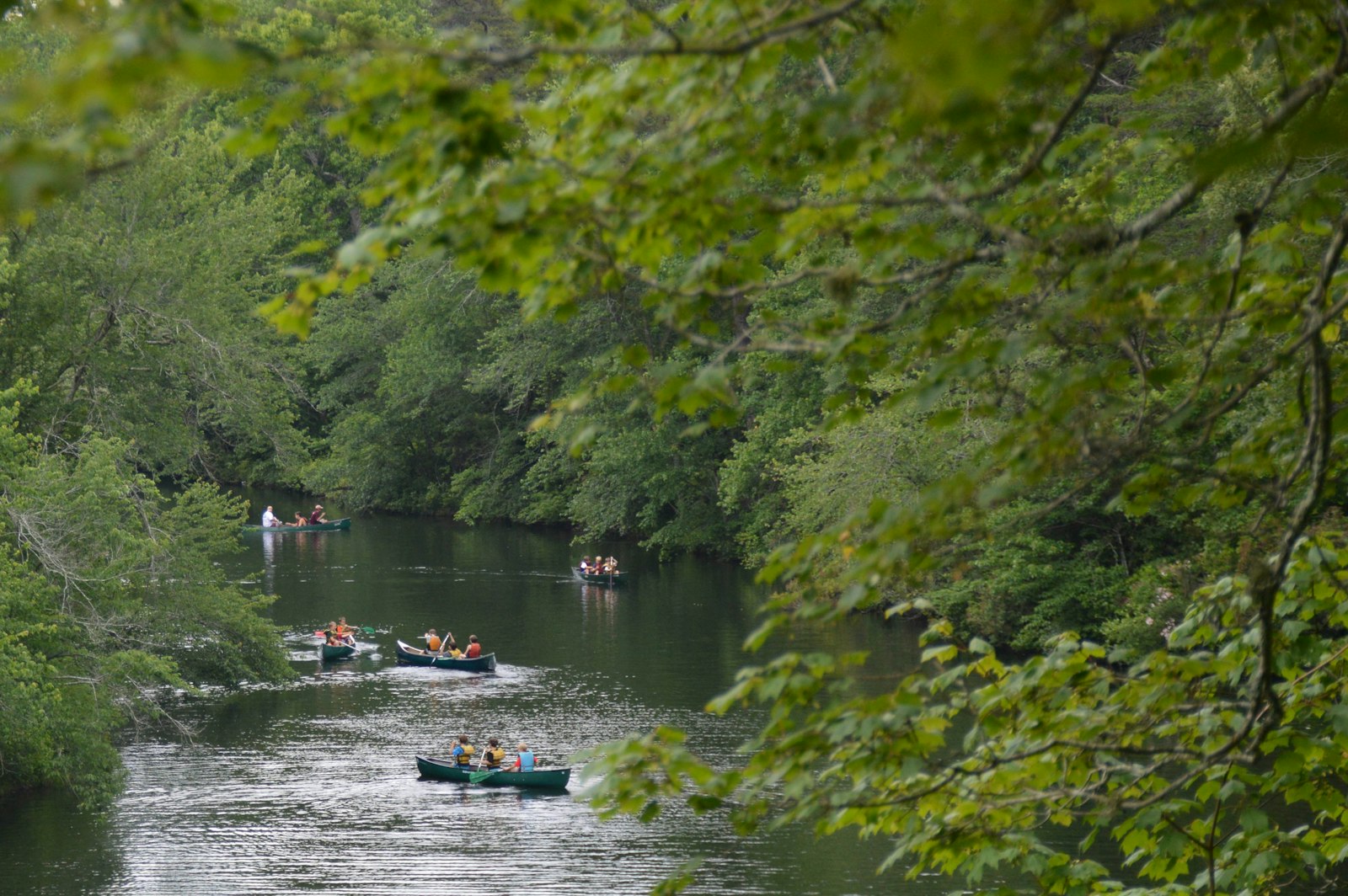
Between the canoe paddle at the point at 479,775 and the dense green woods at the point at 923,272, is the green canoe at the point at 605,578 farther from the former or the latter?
the dense green woods at the point at 923,272

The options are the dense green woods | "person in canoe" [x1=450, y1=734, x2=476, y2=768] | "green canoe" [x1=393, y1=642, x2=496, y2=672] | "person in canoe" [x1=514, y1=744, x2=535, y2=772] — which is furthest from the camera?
"green canoe" [x1=393, y1=642, x2=496, y2=672]

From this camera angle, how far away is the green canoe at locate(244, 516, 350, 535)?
155 feet

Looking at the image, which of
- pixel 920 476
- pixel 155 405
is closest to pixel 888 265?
pixel 920 476

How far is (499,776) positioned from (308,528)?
28947 mm

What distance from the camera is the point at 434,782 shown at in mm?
20984

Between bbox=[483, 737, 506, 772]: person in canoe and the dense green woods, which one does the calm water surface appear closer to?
bbox=[483, 737, 506, 772]: person in canoe

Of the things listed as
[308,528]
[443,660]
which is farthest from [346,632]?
[308,528]

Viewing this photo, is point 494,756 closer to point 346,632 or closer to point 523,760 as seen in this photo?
point 523,760

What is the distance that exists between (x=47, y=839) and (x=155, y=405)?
11283mm

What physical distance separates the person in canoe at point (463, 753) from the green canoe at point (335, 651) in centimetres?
744

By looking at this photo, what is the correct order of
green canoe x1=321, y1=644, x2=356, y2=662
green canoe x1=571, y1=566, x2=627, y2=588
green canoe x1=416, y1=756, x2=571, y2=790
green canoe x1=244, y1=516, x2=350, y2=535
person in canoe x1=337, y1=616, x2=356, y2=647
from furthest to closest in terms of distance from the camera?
green canoe x1=244, y1=516, x2=350, y2=535 → green canoe x1=571, y1=566, x2=627, y2=588 → person in canoe x1=337, y1=616, x2=356, y2=647 → green canoe x1=321, y1=644, x2=356, y2=662 → green canoe x1=416, y1=756, x2=571, y2=790

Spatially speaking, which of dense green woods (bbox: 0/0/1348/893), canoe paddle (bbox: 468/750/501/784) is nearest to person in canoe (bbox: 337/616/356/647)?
canoe paddle (bbox: 468/750/501/784)

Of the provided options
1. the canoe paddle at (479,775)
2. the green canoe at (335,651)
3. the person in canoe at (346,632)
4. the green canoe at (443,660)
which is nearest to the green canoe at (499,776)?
the canoe paddle at (479,775)

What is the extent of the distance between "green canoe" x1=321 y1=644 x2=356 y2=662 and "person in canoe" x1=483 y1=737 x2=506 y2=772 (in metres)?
8.41
